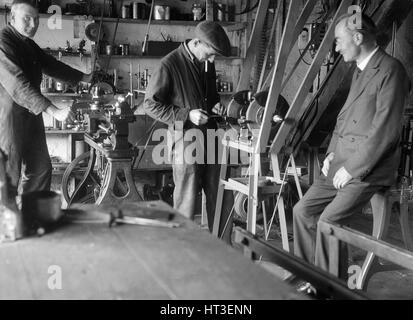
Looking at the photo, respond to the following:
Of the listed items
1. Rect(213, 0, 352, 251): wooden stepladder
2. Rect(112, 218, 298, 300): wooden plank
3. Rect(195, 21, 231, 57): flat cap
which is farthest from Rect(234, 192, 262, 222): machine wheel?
Rect(112, 218, 298, 300): wooden plank

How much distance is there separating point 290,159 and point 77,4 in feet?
10.4

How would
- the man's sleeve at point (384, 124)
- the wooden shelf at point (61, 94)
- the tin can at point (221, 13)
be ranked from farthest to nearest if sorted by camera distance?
the tin can at point (221, 13) → the wooden shelf at point (61, 94) → the man's sleeve at point (384, 124)

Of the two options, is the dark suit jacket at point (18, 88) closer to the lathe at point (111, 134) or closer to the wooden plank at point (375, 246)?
the lathe at point (111, 134)

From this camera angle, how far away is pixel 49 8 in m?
5.18

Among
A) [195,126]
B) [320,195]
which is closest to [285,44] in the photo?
[195,126]

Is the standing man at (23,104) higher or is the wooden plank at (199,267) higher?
the standing man at (23,104)

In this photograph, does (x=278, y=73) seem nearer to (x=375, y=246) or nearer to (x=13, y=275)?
(x=375, y=246)

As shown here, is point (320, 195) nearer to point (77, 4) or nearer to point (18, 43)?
point (18, 43)

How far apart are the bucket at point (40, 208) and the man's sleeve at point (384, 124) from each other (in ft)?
4.87

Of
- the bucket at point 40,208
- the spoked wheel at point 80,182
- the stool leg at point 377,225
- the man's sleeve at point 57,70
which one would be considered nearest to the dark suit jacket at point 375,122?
the stool leg at point 377,225

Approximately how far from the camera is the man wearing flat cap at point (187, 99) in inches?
113

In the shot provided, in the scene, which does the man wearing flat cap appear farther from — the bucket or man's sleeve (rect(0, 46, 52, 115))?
the bucket

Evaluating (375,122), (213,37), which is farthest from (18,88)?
(375,122)

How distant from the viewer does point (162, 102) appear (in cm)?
289
